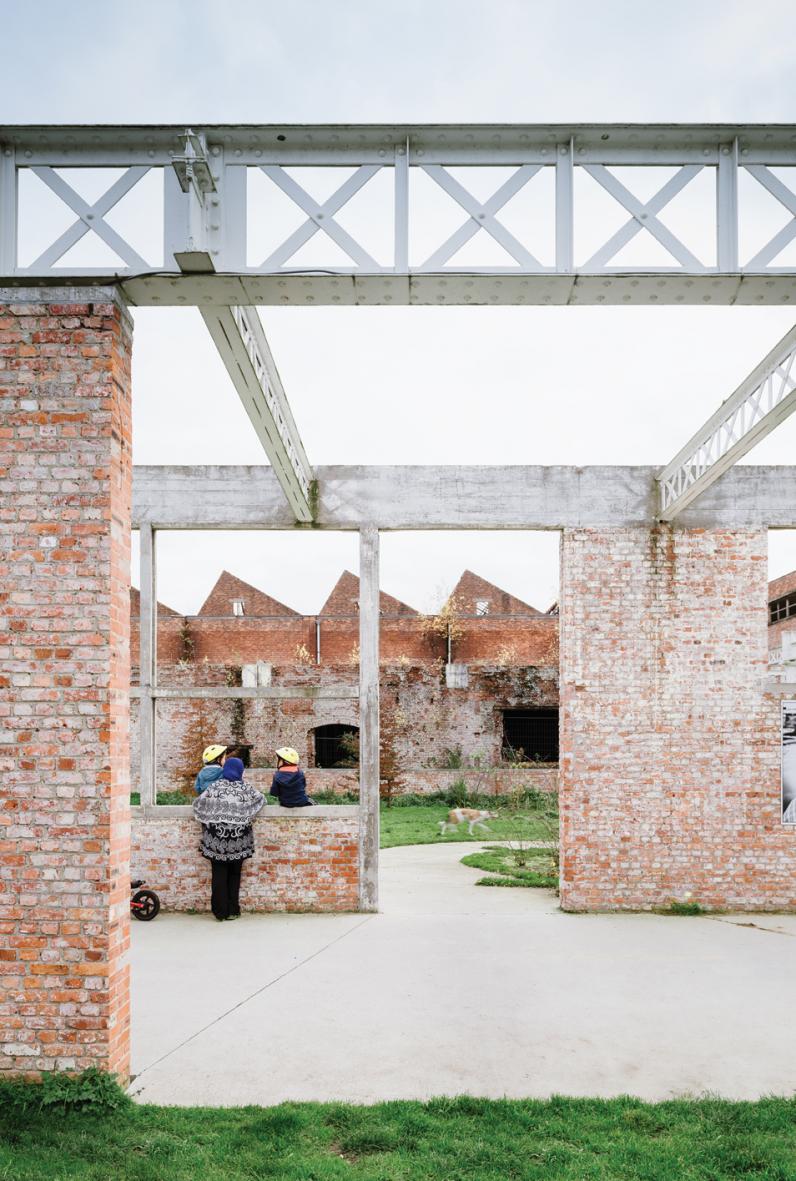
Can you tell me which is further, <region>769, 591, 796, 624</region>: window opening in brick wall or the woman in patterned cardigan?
<region>769, 591, 796, 624</region>: window opening in brick wall

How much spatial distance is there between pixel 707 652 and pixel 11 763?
6.96 metres

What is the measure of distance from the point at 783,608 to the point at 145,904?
2009 cm

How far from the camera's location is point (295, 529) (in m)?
9.15

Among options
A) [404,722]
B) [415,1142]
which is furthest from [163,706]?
[415,1142]

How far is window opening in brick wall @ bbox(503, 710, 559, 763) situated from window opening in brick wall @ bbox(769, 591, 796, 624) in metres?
6.95

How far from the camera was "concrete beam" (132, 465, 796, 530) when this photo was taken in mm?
9070

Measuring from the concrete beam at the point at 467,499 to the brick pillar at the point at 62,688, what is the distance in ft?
15.2

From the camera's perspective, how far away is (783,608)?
77.7ft

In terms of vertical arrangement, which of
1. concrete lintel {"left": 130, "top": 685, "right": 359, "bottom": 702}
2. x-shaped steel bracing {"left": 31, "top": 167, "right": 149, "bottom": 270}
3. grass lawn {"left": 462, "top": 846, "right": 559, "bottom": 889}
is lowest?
grass lawn {"left": 462, "top": 846, "right": 559, "bottom": 889}

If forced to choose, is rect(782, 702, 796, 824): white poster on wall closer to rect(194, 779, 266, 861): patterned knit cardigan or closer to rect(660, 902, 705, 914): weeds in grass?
rect(660, 902, 705, 914): weeds in grass

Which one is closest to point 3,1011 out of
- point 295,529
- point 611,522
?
point 295,529

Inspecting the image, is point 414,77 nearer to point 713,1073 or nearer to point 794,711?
point 713,1073

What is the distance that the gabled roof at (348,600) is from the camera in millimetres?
32812

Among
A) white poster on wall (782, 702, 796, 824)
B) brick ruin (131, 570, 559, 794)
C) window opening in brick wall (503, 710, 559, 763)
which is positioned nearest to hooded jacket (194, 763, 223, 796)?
white poster on wall (782, 702, 796, 824)
